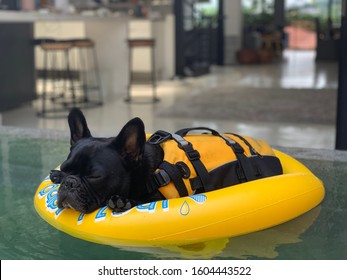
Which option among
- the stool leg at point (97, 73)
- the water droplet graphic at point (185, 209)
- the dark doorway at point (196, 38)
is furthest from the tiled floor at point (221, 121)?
the water droplet graphic at point (185, 209)

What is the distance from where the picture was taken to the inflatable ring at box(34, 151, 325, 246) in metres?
1.91

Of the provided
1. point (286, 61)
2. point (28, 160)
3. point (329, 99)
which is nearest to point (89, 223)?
Answer: point (28, 160)

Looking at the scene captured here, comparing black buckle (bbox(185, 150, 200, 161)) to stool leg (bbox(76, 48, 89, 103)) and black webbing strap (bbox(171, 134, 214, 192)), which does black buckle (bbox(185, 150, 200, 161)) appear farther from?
stool leg (bbox(76, 48, 89, 103))

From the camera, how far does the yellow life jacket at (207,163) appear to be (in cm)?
205

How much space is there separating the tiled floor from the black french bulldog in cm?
146

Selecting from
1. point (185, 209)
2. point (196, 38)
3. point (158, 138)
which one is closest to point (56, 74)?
point (196, 38)

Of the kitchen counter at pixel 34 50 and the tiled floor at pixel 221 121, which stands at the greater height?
the kitchen counter at pixel 34 50

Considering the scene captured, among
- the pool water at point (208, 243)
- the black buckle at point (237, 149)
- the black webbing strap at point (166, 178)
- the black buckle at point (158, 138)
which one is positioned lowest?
the pool water at point (208, 243)

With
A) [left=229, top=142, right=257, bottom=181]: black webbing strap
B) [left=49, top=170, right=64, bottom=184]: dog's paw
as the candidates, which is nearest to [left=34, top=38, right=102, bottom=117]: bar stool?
[left=49, top=170, right=64, bottom=184]: dog's paw

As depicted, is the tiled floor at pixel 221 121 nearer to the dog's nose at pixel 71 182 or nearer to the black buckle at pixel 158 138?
the black buckle at pixel 158 138

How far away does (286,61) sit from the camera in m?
11.9

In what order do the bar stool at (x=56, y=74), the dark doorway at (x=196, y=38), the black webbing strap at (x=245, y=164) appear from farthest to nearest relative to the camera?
the dark doorway at (x=196, y=38) < the bar stool at (x=56, y=74) < the black webbing strap at (x=245, y=164)
